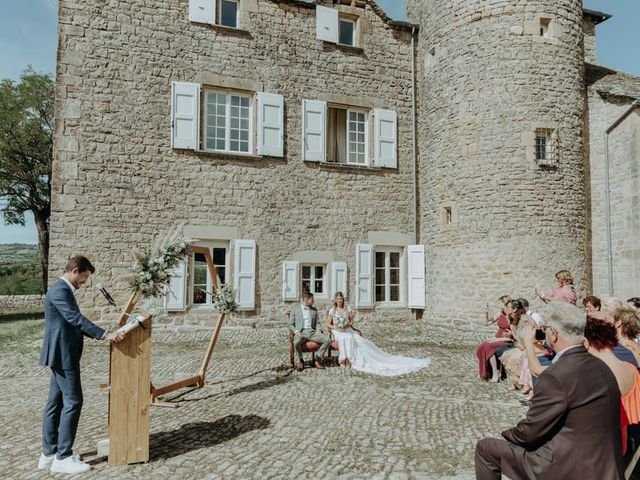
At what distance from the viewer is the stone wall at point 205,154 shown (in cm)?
1024

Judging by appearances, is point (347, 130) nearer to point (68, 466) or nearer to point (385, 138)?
point (385, 138)

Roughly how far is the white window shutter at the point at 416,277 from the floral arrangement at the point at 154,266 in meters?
8.59

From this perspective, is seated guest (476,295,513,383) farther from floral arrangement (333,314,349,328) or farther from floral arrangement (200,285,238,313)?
floral arrangement (200,285,238,313)

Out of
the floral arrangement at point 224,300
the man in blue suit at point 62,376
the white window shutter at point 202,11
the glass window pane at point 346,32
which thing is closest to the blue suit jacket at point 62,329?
the man in blue suit at point 62,376

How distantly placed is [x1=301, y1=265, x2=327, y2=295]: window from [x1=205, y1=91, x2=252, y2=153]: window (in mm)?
3258

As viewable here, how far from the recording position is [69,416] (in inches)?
140

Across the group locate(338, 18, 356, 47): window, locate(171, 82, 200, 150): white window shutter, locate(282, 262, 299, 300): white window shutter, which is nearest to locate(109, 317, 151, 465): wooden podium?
locate(282, 262, 299, 300): white window shutter

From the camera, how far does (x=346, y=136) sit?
1259 centimetres

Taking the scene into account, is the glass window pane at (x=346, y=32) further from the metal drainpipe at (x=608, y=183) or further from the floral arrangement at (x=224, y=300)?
the floral arrangement at (x=224, y=300)

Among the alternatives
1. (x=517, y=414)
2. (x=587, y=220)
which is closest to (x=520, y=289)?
(x=587, y=220)

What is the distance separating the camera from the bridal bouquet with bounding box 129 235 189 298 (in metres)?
4.46

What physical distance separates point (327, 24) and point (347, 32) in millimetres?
736

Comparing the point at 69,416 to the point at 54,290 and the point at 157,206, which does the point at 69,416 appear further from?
the point at 157,206

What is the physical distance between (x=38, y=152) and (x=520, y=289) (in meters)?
17.9
